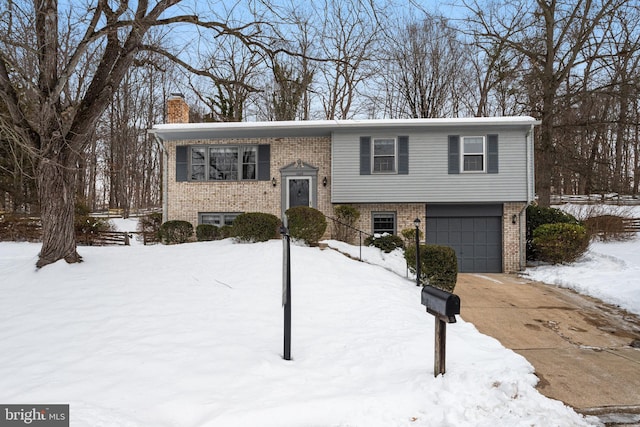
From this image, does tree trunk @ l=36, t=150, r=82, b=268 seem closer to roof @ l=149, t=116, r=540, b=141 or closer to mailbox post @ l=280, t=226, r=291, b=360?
mailbox post @ l=280, t=226, r=291, b=360

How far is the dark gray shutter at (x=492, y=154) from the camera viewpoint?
13.5 metres

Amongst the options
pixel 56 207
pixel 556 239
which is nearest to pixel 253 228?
pixel 56 207

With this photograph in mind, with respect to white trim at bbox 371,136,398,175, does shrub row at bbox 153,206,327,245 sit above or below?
below

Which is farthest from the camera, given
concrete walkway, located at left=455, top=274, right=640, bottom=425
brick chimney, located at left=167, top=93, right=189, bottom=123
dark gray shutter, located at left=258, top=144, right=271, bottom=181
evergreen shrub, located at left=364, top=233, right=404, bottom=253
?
brick chimney, located at left=167, top=93, right=189, bottom=123

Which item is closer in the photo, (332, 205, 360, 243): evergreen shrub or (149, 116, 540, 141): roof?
(149, 116, 540, 141): roof

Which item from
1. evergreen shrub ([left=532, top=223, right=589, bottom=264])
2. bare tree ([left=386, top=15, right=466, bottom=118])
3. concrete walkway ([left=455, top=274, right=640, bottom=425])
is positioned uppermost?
bare tree ([left=386, top=15, right=466, bottom=118])

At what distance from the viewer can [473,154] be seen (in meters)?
13.6

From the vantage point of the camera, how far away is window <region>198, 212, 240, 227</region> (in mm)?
14539

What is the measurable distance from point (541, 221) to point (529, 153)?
→ 3.00m

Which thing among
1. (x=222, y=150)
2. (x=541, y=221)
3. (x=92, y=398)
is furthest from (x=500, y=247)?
(x=92, y=398)

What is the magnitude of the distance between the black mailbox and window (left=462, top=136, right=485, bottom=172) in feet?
36.3

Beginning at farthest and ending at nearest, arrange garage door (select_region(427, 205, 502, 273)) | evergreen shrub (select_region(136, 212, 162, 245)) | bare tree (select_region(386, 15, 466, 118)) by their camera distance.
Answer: bare tree (select_region(386, 15, 466, 118)) < evergreen shrub (select_region(136, 212, 162, 245)) < garage door (select_region(427, 205, 502, 273))

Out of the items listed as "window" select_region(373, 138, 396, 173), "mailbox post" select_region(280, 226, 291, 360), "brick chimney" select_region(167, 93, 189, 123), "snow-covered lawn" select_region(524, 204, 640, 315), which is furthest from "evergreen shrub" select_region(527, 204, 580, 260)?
"brick chimney" select_region(167, 93, 189, 123)

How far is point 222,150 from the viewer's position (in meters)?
14.7
